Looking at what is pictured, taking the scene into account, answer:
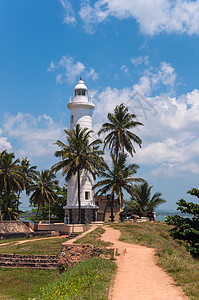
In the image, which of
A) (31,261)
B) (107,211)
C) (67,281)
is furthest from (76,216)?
(67,281)

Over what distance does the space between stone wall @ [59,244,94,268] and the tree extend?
28.8 feet

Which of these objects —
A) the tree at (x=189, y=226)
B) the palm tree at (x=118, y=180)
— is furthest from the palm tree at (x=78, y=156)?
the tree at (x=189, y=226)

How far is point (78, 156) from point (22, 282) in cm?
2304

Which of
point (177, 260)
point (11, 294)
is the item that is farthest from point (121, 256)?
point (11, 294)

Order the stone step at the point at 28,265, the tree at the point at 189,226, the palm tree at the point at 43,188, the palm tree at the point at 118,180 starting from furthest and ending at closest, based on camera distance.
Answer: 1. the palm tree at the point at 43,188
2. the palm tree at the point at 118,180
3. the tree at the point at 189,226
4. the stone step at the point at 28,265

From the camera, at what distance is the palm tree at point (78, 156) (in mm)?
38906

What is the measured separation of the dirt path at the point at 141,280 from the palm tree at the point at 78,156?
22.9 metres

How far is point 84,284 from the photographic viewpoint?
10.8 m

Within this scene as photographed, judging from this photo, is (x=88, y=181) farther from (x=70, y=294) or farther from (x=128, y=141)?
(x=70, y=294)

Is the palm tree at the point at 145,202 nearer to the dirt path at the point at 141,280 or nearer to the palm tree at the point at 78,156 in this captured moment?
the palm tree at the point at 78,156

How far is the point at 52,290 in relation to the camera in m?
10.4

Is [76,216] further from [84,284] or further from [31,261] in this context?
[84,284]

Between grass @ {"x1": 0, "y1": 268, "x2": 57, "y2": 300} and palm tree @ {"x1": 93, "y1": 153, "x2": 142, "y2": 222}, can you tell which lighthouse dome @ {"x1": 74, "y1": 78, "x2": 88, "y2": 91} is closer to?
palm tree @ {"x1": 93, "y1": 153, "x2": 142, "y2": 222}

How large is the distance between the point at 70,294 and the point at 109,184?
91.3ft
